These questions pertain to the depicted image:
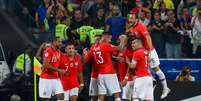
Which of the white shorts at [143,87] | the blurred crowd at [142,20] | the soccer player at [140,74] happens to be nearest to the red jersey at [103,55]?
the soccer player at [140,74]

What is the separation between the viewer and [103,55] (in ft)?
72.7

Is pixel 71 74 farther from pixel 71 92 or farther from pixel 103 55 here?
pixel 103 55

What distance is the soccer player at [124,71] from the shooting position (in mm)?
21188

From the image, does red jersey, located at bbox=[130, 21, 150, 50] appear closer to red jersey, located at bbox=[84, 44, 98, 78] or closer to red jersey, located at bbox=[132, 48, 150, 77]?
red jersey, located at bbox=[132, 48, 150, 77]

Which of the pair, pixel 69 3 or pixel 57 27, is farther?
pixel 69 3

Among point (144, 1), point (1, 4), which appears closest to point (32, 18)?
point (1, 4)

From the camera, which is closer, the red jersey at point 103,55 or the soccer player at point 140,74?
the soccer player at point 140,74

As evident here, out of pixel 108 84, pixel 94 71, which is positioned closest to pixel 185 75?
pixel 108 84

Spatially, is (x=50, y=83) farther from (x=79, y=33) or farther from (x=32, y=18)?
(x=32, y=18)

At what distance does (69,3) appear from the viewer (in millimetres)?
26703

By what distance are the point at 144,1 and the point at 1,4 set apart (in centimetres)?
405

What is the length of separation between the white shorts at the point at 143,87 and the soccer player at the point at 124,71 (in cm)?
50

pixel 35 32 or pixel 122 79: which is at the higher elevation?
pixel 35 32

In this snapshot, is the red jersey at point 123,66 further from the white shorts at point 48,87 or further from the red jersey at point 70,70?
the white shorts at point 48,87
